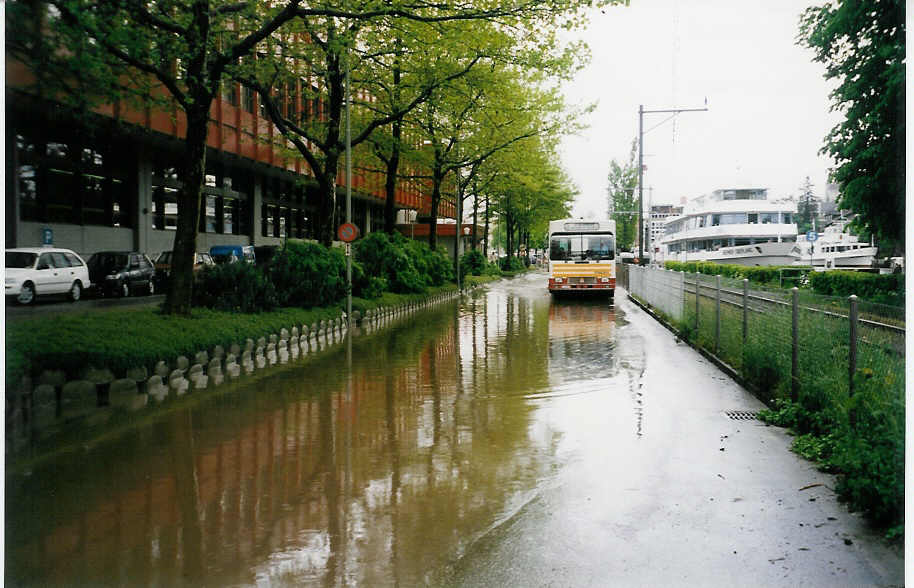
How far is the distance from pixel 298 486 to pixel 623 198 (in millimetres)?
98360

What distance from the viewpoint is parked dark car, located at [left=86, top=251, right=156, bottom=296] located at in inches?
1040

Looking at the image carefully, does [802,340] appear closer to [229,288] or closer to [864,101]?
[864,101]

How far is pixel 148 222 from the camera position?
3303 cm

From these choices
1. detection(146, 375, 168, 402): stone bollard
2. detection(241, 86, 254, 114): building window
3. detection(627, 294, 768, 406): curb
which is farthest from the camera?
detection(241, 86, 254, 114): building window

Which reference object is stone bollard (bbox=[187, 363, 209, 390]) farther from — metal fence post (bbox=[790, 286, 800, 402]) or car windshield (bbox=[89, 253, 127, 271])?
car windshield (bbox=[89, 253, 127, 271])

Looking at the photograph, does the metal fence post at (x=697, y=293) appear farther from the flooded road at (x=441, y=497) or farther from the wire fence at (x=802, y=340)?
the flooded road at (x=441, y=497)

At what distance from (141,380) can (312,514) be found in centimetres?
548

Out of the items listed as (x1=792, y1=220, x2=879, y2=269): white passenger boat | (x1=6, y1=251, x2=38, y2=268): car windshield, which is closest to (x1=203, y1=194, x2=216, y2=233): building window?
(x1=6, y1=251, x2=38, y2=268): car windshield

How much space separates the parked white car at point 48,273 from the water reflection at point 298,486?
13515mm

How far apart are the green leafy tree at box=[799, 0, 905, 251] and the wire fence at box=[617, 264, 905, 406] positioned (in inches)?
153

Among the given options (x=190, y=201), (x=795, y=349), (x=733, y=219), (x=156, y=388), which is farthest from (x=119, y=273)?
(x=733, y=219)

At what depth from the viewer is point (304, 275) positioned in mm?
18516

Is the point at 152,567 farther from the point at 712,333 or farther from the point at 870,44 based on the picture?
the point at 870,44

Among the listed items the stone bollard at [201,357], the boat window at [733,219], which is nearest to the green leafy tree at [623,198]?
the boat window at [733,219]
